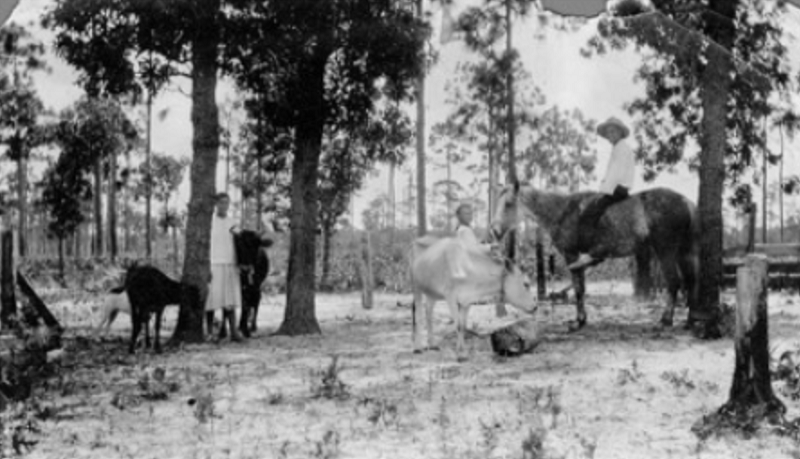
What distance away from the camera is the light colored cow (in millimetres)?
9961

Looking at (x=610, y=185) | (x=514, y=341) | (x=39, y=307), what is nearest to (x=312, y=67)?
(x=610, y=185)

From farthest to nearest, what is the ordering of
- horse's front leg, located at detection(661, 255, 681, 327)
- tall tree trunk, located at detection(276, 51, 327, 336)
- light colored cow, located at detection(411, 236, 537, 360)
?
1. tall tree trunk, located at detection(276, 51, 327, 336)
2. horse's front leg, located at detection(661, 255, 681, 327)
3. light colored cow, located at detection(411, 236, 537, 360)

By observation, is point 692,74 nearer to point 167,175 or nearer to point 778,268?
point 778,268

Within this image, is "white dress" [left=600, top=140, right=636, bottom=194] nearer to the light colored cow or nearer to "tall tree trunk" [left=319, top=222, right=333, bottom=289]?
the light colored cow

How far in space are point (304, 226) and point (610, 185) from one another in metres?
4.50

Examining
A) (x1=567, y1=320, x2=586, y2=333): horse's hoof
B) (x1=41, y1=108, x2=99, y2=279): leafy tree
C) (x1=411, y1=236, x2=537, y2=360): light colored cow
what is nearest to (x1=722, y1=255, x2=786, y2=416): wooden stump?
(x1=411, y1=236, x2=537, y2=360): light colored cow

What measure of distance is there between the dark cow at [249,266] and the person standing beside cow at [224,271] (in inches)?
4.2

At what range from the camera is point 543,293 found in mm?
18125

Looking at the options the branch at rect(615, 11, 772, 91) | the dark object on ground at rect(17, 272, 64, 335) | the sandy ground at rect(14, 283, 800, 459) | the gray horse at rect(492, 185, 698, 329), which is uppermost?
the branch at rect(615, 11, 772, 91)

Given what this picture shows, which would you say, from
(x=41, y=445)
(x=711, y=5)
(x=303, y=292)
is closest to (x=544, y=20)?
(x=711, y=5)

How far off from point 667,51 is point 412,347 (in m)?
5.98

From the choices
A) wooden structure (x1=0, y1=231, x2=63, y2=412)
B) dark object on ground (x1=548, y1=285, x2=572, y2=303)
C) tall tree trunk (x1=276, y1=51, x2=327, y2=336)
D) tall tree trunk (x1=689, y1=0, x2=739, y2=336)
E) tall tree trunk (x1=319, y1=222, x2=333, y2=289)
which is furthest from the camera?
tall tree trunk (x1=319, y1=222, x2=333, y2=289)

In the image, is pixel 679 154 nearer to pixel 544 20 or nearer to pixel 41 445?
pixel 544 20

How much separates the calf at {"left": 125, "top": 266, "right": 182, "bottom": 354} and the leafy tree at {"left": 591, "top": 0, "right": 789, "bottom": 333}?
6.89m
